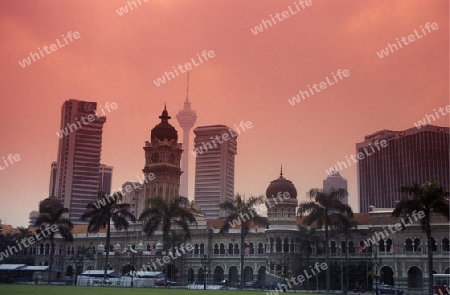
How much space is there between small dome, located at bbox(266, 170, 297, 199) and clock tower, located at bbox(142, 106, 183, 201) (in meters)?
35.3

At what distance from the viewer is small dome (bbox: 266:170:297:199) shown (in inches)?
3034

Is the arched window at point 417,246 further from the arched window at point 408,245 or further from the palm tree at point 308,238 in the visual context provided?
the palm tree at point 308,238

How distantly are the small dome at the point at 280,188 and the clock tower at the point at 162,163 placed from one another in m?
35.3

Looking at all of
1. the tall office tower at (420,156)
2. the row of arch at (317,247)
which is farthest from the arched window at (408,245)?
the tall office tower at (420,156)

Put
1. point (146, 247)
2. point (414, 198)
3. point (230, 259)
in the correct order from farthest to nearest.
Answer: point (146, 247), point (230, 259), point (414, 198)

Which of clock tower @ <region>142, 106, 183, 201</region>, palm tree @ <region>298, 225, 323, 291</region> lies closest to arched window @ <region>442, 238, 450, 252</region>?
palm tree @ <region>298, 225, 323, 291</region>

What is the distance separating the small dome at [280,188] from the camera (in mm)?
77062

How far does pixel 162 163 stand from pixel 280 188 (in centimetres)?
3922

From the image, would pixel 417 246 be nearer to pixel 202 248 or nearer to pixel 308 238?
pixel 308 238

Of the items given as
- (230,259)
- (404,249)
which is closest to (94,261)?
(230,259)

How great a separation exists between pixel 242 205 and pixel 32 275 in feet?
157

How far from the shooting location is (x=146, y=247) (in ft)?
294

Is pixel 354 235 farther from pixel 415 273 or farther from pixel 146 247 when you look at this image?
pixel 146 247

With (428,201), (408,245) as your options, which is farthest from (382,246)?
(428,201)
